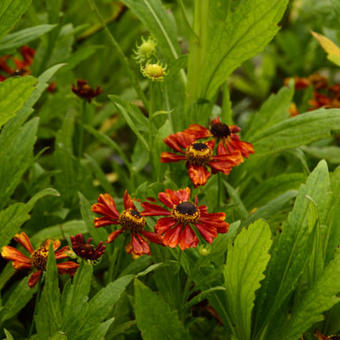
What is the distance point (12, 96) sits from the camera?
91cm

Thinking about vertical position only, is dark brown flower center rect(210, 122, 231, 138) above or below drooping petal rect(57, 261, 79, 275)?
below

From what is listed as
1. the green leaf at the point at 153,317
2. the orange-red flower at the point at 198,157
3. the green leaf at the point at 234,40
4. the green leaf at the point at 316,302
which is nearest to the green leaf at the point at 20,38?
the green leaf at the point at 234,40

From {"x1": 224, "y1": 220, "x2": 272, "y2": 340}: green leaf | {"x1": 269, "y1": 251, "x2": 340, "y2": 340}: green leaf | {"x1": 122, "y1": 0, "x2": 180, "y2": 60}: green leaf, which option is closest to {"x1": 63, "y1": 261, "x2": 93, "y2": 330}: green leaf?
{"x1": 224, "y1": 220, "x2": 272, "y2": 340}: green leaf

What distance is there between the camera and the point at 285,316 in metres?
1.00

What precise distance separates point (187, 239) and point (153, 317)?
147 mm

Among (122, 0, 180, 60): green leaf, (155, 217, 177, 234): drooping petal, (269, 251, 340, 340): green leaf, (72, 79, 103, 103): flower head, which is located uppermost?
(122, 0, 180, 60): green leaf

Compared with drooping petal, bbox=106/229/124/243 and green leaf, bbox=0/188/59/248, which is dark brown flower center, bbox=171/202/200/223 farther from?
green leaf, bbox=0/188/59/248

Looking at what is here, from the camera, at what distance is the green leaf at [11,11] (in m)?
1.00

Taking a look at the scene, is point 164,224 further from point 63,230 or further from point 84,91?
point 84,91

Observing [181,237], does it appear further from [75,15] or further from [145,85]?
[75,15]

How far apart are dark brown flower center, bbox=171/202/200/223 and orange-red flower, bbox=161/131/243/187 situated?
0.09 meters

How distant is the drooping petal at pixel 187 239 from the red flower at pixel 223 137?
0.77 feet

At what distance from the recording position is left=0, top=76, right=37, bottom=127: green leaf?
90 centimetres

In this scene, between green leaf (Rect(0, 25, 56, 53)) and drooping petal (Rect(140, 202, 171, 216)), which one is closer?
drooping petal (Rect(140, 202, 171, 216))
